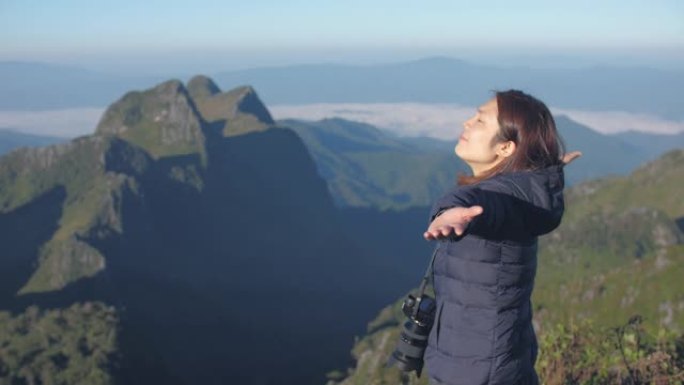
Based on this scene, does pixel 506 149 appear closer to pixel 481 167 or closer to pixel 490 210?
pixel 481 167

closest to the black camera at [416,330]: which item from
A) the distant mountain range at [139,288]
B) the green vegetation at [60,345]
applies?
the green vegetation at [60,345]

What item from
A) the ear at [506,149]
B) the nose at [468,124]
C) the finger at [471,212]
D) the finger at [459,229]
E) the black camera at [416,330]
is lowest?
the black camera at [416,330]

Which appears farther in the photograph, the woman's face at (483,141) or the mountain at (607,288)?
the mountain at (607,288)

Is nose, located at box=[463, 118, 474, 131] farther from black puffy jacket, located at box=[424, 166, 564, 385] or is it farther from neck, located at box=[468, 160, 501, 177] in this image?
black puffy jacket, located at box=[424, 166, 564, 385]

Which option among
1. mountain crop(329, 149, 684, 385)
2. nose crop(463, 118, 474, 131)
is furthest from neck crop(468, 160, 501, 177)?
mountain crop(329, 149, 684, 385)

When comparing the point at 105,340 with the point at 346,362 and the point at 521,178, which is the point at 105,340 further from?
the point at 521,178

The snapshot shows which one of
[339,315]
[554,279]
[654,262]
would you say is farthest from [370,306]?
[654,262]

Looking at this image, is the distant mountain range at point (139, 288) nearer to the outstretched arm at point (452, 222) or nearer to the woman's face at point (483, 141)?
the woman's face at point (483, 141)

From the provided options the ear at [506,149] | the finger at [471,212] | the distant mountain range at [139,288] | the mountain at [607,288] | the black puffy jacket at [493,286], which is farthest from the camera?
the distant mountain range at [139,288]
